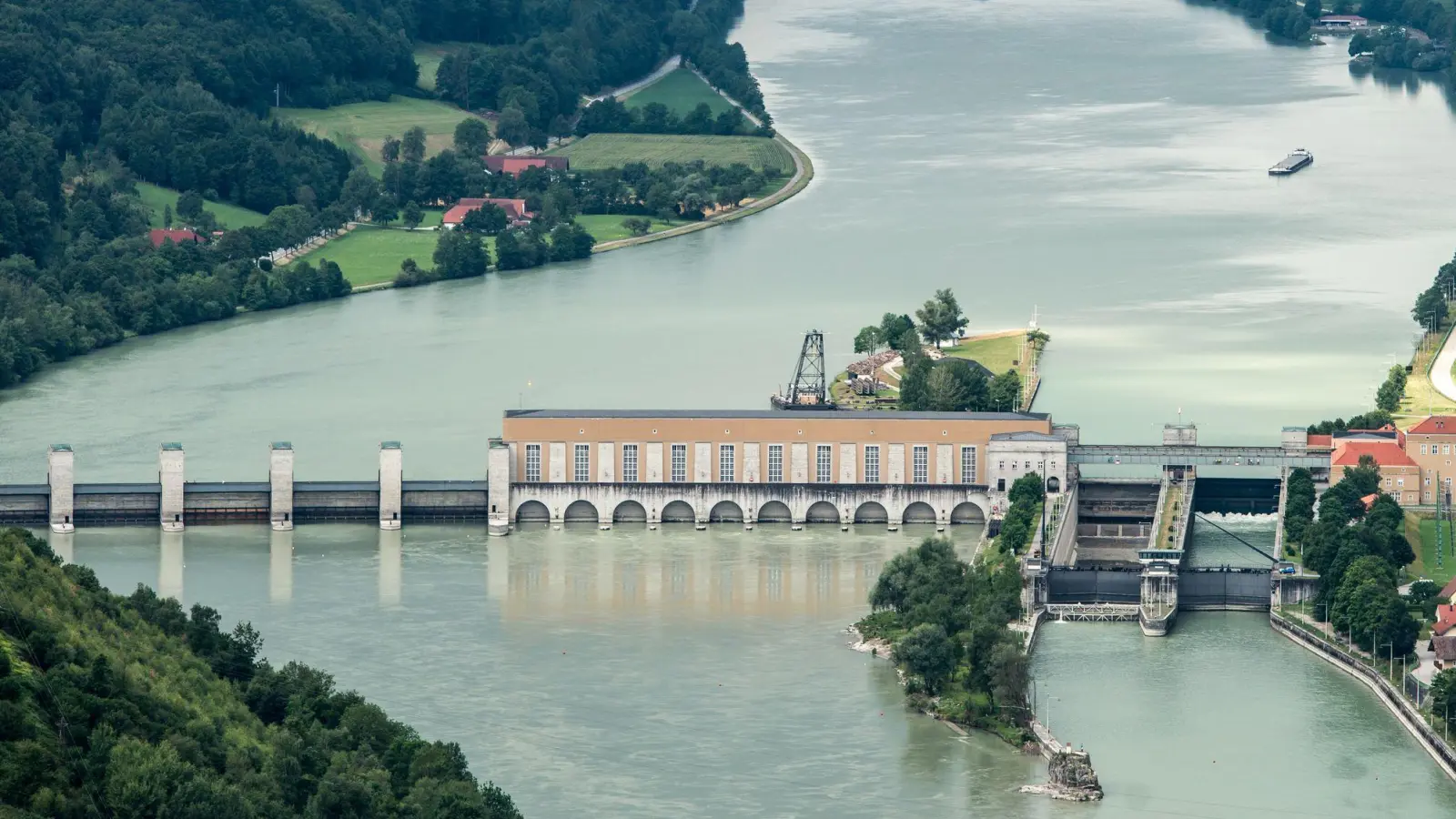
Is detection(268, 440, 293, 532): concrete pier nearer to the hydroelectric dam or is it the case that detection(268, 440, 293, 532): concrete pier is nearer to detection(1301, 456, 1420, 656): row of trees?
the hydroelectric dam

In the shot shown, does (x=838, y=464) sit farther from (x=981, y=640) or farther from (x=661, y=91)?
(x=661, y=91)

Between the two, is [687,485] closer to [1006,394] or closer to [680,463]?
[680,463]

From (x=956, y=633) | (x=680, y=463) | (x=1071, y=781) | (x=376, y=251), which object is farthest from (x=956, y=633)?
(x=376, y=251)

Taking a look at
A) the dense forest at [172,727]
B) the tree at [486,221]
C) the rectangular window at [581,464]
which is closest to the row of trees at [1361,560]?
the rectangular window at [581,464]

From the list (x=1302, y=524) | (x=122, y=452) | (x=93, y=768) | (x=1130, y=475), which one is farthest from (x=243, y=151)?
(x=93, y=768)

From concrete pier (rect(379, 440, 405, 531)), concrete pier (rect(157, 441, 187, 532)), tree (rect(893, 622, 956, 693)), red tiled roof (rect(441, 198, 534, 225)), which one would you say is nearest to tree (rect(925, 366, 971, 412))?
concrete pier (rect(379, 440, 405, 531))

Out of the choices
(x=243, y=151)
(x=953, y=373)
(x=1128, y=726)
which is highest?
(x=243, y=151)

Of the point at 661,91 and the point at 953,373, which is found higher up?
the point at 661,91
